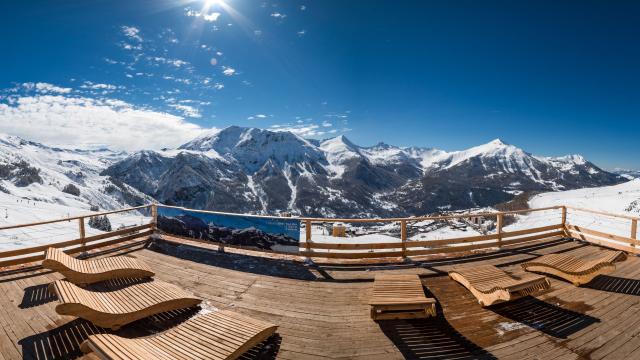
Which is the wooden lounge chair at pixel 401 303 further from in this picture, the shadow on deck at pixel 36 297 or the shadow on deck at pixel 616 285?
the shadow on deck at pixel 36 297

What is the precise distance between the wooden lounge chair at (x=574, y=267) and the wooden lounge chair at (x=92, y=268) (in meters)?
9.69

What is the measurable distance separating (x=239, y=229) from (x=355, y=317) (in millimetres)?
5241

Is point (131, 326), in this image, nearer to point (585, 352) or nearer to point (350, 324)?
point (350, 324)

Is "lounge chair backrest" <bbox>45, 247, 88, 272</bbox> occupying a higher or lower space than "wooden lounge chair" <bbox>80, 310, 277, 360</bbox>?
higher

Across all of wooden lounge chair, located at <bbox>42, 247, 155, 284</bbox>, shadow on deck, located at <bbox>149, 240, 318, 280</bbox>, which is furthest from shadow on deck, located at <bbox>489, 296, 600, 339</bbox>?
wooden lounge chair, located at <bbox>42, 247, 155, 284</bbox>

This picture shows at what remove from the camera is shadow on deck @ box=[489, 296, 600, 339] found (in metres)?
5.63

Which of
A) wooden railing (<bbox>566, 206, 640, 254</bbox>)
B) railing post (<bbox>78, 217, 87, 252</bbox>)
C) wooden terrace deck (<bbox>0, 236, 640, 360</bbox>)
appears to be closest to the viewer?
wooden terrace deck (<bbox>0, 236, 640, 360</bbox>)

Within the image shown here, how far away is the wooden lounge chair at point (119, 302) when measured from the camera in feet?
17.0

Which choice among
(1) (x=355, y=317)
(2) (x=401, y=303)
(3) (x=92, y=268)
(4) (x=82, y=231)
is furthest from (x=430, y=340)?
Result: (4) (x=82, y=231)

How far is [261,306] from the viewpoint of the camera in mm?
6605

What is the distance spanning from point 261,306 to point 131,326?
2343mm

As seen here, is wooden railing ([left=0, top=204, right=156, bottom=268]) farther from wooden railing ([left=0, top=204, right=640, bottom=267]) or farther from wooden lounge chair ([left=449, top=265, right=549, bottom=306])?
wooden lounge chair ([left=449, top=265, right=549, bottom=306])

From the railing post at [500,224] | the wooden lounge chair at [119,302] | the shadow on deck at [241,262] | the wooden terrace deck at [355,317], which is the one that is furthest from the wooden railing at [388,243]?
the wooden lounge chair at [119,302]

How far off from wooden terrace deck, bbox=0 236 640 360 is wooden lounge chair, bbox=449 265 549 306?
193 millimetres
